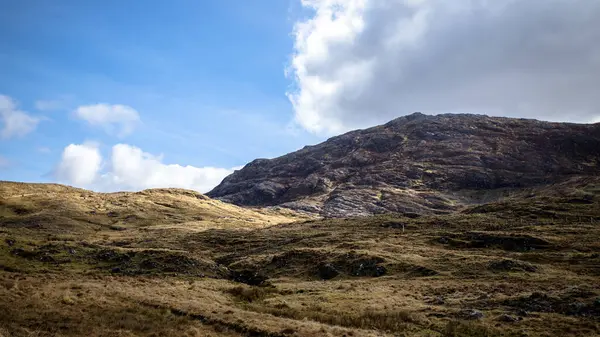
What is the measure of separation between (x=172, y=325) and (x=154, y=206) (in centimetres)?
15892

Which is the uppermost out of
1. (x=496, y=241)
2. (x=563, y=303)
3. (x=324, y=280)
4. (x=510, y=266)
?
(x=496, y=241)

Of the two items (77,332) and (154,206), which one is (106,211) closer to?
(154,206)

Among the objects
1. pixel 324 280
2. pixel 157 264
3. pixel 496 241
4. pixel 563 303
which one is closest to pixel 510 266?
pixel 563 303

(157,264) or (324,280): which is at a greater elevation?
(157,264)

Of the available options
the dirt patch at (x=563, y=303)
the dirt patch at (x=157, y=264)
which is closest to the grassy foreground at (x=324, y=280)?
the dirt patch at (x=563, y=303)

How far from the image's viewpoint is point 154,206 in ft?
578

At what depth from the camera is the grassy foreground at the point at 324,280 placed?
1128 inches

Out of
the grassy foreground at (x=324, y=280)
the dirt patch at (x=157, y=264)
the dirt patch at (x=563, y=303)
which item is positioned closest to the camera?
the grassy foreground at (x=324, y=280)

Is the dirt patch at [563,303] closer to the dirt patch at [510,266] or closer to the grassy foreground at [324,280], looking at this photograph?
the grassy foreground at [324,280]

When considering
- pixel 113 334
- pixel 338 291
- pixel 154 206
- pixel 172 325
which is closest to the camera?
pixel 113 334

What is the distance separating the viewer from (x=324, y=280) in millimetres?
56875

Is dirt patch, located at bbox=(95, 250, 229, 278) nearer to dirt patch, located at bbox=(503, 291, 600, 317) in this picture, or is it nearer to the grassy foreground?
the grassy foreground

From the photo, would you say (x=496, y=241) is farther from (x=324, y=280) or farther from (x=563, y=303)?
(x=563, y=303)

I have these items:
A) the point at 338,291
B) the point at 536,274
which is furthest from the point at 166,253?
the point at 536,274
